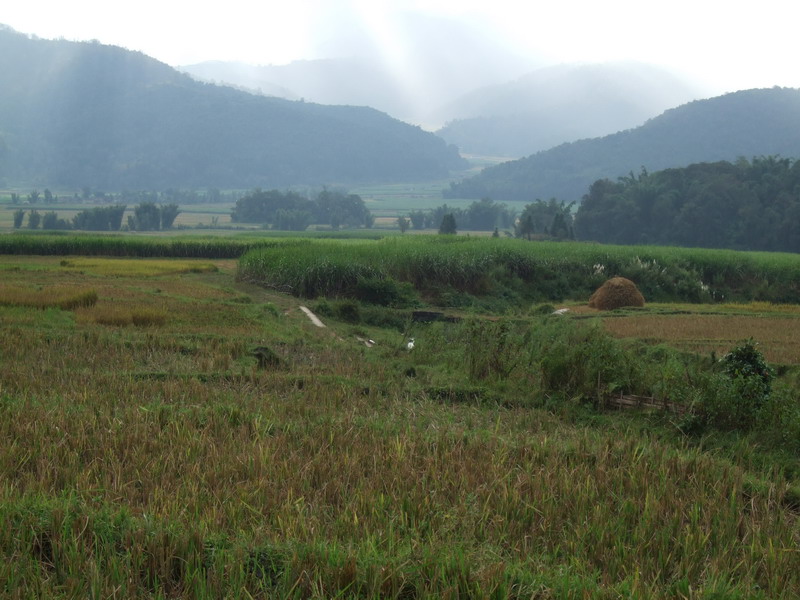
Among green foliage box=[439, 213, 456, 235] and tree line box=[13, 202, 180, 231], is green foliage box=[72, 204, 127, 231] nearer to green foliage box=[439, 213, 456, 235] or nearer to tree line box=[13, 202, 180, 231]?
tree line box=[13, 202, 180, 231]

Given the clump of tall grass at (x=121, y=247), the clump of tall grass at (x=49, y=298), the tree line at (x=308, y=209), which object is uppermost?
the tree line at (x=308, y=209)

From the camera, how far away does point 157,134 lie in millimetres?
135000

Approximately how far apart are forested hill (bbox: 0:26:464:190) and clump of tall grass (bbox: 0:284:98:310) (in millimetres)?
118953

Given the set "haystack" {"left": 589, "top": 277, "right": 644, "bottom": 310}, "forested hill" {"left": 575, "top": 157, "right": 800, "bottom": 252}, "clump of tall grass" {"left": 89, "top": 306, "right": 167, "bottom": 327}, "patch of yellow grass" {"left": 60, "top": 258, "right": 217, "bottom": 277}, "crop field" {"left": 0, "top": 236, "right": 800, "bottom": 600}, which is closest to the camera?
"crop field" {"left": 0, "top": 236, "right": 800, "bottom": 600}

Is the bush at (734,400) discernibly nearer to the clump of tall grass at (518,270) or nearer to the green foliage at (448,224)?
the clump of tall grass at (518,270)

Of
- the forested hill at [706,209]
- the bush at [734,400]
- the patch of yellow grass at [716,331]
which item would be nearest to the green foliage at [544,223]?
the forested hill at [706,209]

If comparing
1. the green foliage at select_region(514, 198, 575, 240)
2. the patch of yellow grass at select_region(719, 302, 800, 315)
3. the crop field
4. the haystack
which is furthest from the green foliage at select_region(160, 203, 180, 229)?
the crop field

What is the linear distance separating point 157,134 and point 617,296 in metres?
131

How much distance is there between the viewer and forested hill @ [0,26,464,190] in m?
127

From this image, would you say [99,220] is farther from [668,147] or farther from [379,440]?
[668,147]

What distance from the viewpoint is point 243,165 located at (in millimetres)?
133625

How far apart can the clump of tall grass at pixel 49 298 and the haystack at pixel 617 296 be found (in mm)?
11721

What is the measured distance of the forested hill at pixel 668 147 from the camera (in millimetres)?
100375

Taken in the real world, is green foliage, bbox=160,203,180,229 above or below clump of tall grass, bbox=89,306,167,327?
above
